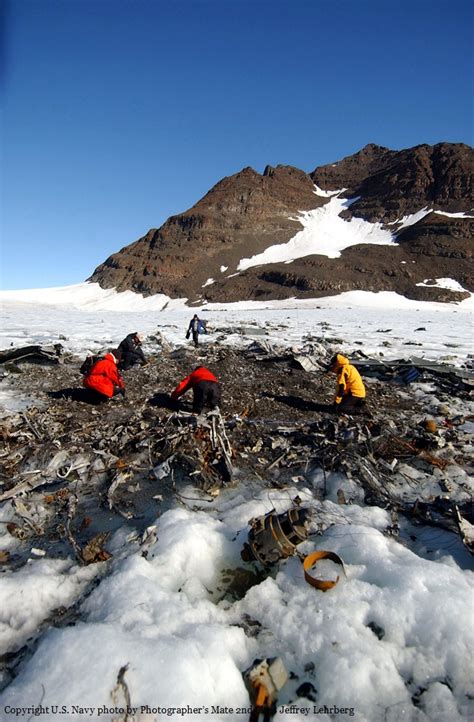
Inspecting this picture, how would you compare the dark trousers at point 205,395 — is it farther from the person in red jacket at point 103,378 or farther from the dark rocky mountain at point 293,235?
the dark rocky mountain at point 293,235

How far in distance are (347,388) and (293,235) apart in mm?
128122

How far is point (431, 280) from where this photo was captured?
8831cm

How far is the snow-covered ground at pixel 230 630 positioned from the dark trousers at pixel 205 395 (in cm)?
333

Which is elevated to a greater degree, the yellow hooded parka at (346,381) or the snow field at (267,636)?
the yellow hooded parka at (346,381)

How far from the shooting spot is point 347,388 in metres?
8.27

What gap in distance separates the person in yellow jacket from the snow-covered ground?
3968 mm

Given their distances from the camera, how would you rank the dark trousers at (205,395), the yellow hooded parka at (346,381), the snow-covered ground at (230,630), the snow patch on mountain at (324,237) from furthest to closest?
the snow patch on mountain at (324,237), the yellow hooded parka at (346,381), the dark trousers at (205,395), the snow-covered ground at (230,630)

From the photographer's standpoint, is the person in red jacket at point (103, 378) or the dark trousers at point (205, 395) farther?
the person in red jacket at point (103, 378)

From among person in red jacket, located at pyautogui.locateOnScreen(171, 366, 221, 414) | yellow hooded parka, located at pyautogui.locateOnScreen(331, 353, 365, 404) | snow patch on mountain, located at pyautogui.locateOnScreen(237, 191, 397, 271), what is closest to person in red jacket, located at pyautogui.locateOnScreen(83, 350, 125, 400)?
person in red jacket, located at pyautogui.locateOnScreen(171, 366, 221, 414)

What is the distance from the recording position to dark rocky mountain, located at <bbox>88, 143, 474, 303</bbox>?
90.1 metres

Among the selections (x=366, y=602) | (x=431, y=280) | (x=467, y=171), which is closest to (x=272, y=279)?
(x=431, y=280)

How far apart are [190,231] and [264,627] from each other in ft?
423

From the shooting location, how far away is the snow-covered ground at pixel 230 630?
246 centimetres

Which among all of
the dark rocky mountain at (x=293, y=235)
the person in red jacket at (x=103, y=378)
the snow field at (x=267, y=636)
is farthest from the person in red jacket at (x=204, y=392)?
the dark rocky mountain at (x=293, y=235)
